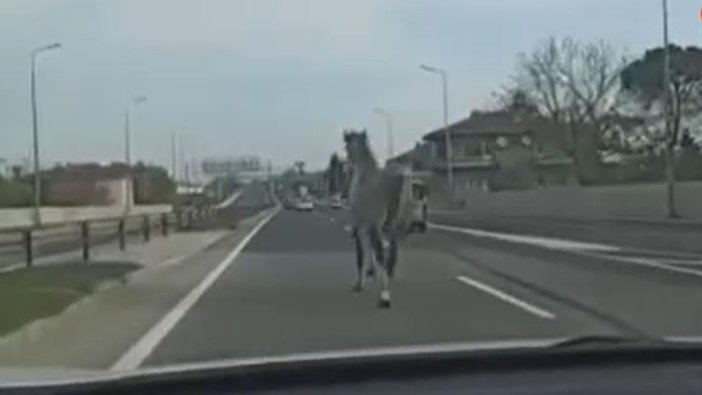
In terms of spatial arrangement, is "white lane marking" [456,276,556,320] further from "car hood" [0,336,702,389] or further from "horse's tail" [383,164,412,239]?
"car hood" [0,336,702,389]

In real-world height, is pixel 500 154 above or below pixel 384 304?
above

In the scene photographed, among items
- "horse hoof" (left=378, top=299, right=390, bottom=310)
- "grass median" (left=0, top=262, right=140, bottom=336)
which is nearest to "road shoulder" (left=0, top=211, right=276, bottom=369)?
"grass median" (left=0, top=262, right=140, bottom=336)

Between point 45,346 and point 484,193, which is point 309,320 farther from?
point 484,193

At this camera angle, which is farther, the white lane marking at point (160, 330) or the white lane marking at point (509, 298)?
the white lane marking at point (509, 298)

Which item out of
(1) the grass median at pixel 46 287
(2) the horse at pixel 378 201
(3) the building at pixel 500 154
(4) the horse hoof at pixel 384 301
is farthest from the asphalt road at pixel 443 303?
(3) the building at pixel 500 154

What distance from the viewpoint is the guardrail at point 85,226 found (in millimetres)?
29609

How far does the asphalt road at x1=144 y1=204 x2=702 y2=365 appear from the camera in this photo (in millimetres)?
15109

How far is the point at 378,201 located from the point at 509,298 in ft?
9.69

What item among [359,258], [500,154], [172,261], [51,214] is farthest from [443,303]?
[500,154]

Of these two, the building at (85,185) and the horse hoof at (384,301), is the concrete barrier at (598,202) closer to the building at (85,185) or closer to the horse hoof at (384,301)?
the building at (85,185)

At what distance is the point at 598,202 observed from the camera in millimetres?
84375

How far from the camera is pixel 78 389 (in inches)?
143

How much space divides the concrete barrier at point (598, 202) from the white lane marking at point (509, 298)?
41.2m

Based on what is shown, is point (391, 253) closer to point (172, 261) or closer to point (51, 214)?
point (172, 261)
